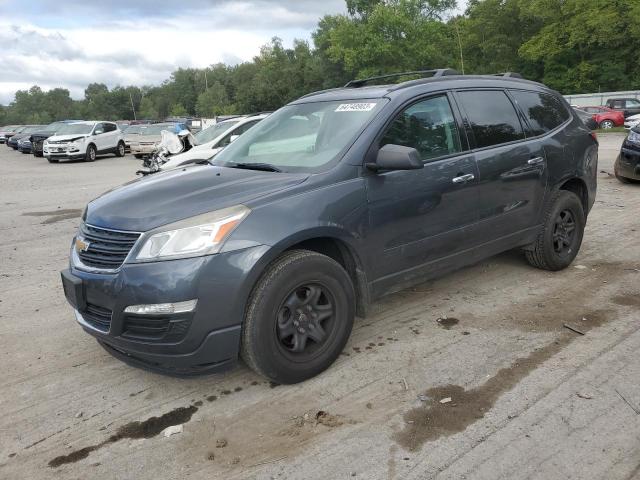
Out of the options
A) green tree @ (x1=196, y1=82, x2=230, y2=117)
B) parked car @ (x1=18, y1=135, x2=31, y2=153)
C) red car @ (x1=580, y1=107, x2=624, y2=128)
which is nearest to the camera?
parked car @ (x1=18, y1=135, x2=31, y2=153)

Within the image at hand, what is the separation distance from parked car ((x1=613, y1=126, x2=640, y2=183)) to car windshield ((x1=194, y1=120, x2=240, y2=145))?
24.8 ft

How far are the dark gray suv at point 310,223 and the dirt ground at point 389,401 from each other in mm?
318

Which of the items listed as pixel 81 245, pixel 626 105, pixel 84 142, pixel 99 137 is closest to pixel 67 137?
pixel 84 142

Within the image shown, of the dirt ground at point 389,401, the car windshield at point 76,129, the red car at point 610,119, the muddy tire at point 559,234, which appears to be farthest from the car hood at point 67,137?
the red car at point 610,119

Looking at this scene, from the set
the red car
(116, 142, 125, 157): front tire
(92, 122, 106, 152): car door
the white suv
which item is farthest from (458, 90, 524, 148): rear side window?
the red car

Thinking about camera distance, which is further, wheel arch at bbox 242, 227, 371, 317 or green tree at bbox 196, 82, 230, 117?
green tree at bbox 196, 82, 230, 117

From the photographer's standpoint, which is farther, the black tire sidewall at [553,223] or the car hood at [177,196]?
the black tire sidewall at [553,223]

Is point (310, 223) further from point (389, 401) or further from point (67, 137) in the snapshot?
point (67, 137)

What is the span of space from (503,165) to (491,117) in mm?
424

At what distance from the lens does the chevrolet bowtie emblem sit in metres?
3.30

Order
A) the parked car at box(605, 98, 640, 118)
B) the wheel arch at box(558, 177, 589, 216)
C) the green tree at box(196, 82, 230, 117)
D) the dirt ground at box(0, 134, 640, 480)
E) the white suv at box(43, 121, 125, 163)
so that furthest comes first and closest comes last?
the green tree at box(196, 82, 230, 117) → the parked car at box(605, 98, 640, 118) → the white suv at box(43, 121, 125, 163) → the wheel arch at box(558, 177, 589, 216) → the dirt ground at box(0, 134, 640, 480)

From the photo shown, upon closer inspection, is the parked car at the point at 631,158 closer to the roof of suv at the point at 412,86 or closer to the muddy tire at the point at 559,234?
the muddy tire at the point at 559,234

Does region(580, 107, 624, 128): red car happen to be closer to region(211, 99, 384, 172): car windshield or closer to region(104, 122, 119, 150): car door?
region(104, 122, 119, 150): car door

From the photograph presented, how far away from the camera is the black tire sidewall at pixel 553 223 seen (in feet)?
16.4
